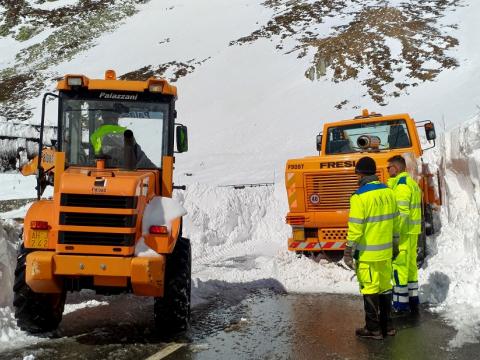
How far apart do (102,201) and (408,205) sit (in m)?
3.51

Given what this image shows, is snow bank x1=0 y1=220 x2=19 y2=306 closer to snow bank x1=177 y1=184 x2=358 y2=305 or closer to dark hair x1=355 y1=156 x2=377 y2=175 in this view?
snow bank x1=177 y1=184 x2=358 y2=305

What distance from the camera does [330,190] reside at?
342 inches

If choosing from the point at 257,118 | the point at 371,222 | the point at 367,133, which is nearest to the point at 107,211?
the point at 371,222

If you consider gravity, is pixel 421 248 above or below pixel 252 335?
above

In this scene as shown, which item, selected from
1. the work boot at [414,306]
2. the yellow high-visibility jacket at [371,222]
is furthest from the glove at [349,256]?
the work boot at [414,306]

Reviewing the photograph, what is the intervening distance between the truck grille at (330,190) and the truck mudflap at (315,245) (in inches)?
21.4

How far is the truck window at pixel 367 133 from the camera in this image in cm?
952

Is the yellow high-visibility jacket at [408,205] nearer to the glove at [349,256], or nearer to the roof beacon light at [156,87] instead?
the glove at [349,256]

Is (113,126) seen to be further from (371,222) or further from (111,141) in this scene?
(371,222)

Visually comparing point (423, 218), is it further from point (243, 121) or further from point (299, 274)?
point (243, 121)

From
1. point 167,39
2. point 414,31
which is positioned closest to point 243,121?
point 414,31

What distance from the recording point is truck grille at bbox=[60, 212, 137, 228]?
5.02 meters

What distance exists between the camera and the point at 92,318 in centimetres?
609

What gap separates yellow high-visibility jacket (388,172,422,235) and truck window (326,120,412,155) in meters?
3.18
